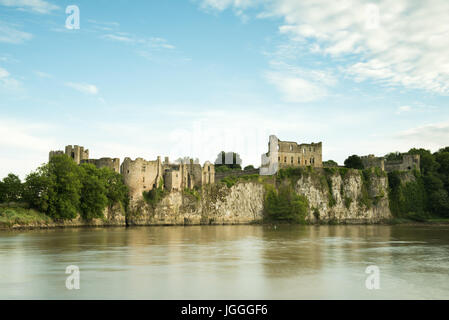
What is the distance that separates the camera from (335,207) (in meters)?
87.4

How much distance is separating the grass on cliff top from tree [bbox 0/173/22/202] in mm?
2499

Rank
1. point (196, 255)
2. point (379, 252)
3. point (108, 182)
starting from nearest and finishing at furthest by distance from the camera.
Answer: point (196, 255) < point (379, 252) < point (108, 182)

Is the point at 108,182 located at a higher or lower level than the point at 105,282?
higher

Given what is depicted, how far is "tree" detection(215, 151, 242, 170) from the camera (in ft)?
426

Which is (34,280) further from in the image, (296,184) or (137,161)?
(296,184)

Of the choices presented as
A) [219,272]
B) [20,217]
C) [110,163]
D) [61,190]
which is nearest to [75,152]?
[110,163]

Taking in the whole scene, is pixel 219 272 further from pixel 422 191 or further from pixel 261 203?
pixel 422 191

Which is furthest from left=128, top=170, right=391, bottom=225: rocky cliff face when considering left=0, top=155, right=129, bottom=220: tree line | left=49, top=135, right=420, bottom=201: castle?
left=0, top=155, right=129, bottom=220: tree line

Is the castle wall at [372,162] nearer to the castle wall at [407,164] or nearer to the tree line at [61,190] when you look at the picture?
the castle wall at [407,164]

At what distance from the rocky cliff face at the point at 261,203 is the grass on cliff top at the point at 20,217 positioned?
15.9 m

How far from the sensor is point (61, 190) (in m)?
56.5

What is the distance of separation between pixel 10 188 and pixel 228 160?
80.4 meters
